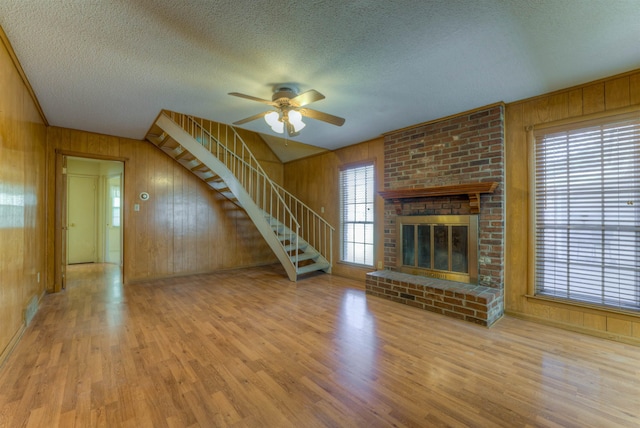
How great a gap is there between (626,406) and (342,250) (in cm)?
396

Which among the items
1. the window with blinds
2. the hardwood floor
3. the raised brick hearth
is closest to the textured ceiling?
the window with blinds

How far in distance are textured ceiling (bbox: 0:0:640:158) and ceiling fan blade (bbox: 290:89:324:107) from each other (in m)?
0.22

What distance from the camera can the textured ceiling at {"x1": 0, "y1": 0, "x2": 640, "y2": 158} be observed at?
1823 millimetres

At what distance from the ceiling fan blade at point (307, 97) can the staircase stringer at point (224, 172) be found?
2261 millimetres

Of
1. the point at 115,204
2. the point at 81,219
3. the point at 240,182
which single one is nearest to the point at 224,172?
the point at 240,182

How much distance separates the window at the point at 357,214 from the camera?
493cm

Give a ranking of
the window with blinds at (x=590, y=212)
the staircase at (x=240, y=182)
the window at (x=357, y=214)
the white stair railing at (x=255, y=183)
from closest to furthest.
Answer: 1. the window with blinds at (x=590, y=212)
2. the staircase at (x=240, y=182)
3. the window at (x=357, y=214)
4. the white stair railing at (x=255, y=183)

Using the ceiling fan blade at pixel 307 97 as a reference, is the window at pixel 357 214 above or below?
below

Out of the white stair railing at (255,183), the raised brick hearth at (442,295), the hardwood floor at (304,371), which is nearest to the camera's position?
the hardwood floor at (304,371)

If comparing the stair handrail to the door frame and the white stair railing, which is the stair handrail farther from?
the door frame

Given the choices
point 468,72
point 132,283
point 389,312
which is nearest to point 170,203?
point 132,283

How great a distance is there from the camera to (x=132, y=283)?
4.78 meters

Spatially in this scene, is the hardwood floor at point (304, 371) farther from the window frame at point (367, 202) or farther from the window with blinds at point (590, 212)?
the window frame at point (367, 202)

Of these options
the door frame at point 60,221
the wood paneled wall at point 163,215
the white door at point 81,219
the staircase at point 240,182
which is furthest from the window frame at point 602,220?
the white door at point 81,219
